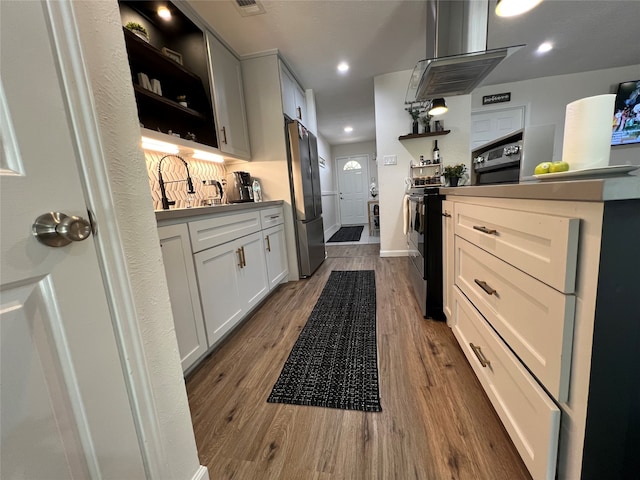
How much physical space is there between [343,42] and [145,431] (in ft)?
10.4

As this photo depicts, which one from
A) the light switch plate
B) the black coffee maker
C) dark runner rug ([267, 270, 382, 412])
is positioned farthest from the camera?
the light switch plate

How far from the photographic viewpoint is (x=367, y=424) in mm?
1038

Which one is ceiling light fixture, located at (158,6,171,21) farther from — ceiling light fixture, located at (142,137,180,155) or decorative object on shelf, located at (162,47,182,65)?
ceiling light fixture, located at (142,137,180,155)

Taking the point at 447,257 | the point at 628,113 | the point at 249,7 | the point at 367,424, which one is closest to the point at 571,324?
the point at 367,424

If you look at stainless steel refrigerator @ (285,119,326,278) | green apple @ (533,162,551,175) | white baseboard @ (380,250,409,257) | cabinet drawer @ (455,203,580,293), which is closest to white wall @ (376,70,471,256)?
white baseboard @ (380,250,409,257)

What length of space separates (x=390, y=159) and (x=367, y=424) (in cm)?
315

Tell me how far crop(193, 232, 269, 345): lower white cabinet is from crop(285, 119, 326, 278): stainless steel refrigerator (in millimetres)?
728

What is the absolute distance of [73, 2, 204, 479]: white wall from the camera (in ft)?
1.79

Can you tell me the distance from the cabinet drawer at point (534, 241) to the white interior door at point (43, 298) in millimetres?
1026

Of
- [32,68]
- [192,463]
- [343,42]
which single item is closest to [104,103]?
[32,68]

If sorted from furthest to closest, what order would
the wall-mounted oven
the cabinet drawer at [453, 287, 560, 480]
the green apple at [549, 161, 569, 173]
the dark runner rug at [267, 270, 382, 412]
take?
the wall-mounted oven < the dark runner rug at [267, 270, 382, 412] < the green apple at [549, 161, 569, 173] < the cabinet drawer at [453, 287, 560, 480]

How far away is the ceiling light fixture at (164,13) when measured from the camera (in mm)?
1716

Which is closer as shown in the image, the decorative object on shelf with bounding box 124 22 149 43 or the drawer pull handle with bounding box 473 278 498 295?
the drawer pull handle with bounding box 473 278 498 295

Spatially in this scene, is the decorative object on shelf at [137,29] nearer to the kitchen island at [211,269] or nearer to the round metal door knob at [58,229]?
the kitchen island at [211,269]
